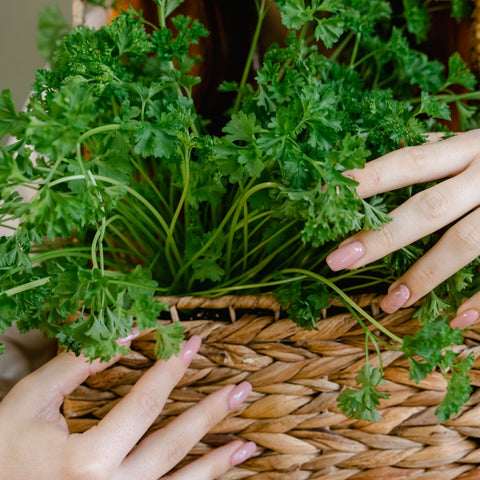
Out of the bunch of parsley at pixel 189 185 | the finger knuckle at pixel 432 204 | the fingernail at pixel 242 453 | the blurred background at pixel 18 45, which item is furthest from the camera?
the blurred background at pixel 18 45

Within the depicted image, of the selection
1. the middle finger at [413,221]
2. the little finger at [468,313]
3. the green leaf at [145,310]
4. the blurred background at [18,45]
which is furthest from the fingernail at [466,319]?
the blurred background at [18,45]

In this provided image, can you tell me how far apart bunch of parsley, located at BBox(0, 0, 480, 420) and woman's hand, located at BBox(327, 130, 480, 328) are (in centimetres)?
2

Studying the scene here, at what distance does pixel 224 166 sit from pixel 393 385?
41cm

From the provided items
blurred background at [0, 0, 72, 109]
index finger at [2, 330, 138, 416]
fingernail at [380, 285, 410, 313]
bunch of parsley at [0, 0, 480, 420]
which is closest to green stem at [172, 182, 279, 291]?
bunch of parsley at [0, 0, 480, 420]

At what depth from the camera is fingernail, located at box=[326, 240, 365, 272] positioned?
0.64 meters

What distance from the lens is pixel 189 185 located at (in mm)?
679

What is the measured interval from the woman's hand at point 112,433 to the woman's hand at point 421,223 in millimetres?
259

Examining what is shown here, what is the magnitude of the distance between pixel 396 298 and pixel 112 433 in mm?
415

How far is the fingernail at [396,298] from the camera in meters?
0.67

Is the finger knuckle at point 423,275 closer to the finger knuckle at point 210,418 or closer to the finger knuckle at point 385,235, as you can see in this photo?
the finger knuckle at point 385,235

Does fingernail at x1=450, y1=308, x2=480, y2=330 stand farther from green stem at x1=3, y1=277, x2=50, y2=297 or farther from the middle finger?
green stem at x1=3, y1=277, x2=50, y2=297

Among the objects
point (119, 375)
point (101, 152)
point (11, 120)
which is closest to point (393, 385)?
point (119, 375)

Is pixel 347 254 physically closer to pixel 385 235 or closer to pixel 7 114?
pixel 385 235

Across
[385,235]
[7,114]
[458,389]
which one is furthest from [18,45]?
[458,389]
